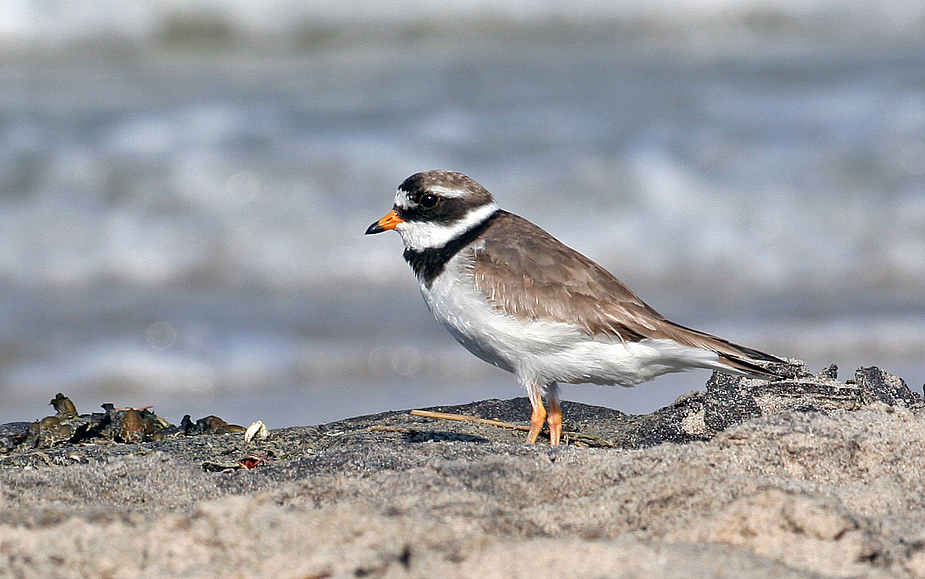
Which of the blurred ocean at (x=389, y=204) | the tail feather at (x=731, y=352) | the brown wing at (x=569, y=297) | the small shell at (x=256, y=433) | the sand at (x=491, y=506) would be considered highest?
the blurred ocean at (x=389, y=204)

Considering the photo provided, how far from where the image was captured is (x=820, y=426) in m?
2.98

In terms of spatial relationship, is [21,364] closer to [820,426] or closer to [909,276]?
[820,426]

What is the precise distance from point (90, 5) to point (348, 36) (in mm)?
3437

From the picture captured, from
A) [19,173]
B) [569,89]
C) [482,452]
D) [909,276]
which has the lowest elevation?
[482,452]

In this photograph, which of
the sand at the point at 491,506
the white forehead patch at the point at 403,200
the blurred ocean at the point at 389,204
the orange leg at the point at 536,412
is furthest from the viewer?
the blurred ocean at the point at 389,204

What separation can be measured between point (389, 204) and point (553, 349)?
601cm

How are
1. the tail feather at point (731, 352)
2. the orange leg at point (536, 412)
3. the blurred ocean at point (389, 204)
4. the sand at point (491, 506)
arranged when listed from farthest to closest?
1. the blurred ocean at point (389, 204)
2. the orange leg at point (536, 412)
3. the tail feather at point (731, 352)
4. the sand at point (491, 506)

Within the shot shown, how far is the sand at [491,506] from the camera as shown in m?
1.95

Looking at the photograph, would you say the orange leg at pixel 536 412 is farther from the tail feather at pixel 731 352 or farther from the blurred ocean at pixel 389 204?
the blurred ocean at pixel 389 204

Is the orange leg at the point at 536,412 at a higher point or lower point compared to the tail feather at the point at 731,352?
lower

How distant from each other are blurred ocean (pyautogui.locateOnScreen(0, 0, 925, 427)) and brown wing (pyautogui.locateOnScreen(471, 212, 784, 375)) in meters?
1.84

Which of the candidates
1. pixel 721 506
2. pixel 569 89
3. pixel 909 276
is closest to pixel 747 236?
pixel 909 276

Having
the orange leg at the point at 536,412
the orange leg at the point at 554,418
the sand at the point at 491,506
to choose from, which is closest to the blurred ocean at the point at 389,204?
the orange leg at the point at 554,418

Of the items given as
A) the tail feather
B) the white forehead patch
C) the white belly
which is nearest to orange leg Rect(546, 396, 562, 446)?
the white belly
